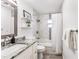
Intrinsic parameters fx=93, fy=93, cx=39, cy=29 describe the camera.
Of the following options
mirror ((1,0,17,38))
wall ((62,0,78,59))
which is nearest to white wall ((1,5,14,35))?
mirror ((1,0,17,38))

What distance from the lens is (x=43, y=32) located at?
6.12m

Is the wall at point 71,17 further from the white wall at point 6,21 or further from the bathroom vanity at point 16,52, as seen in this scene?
the white wall at point 6,21

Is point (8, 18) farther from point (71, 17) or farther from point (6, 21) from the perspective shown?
point (71, 17)

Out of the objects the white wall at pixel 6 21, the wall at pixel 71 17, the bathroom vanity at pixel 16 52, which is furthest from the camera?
the white wall at pixel 6 21

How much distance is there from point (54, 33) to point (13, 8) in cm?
241

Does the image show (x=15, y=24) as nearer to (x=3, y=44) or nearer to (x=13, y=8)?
(x=13, y=8)

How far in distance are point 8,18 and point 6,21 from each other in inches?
5.7

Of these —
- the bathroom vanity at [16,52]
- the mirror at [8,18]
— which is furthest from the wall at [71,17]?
the mirror at [8,18]

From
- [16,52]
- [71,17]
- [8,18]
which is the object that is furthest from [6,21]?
[71,17]

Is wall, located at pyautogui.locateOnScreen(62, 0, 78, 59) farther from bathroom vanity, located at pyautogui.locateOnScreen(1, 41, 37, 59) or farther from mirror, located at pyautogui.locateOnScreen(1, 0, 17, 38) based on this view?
mirror, located at pyautogui.locateOnScreen(1, 0, 17, 38)

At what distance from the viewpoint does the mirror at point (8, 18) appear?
2203 millimetres

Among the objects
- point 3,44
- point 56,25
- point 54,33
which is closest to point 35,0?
point 56,25

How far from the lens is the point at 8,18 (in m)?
2.47

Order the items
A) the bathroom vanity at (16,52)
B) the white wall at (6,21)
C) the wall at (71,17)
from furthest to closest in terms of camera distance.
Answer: the white wall at (6,21), the wall at (71,17), the bathroom vanity at (16,52)
